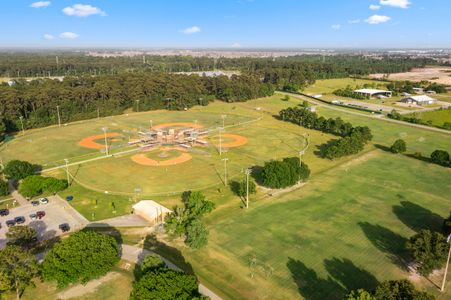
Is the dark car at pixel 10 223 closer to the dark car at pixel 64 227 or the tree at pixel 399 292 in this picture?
the dark car at pixel 64 227

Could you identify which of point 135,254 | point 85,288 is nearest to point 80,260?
point 85,288

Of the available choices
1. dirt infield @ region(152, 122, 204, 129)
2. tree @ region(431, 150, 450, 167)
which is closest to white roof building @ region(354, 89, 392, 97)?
tree @ region(431, 150, 450, 167)

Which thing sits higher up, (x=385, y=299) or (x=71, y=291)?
(x=385, y=299)

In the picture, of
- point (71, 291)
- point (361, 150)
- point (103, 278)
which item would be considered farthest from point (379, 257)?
point (361, 150)

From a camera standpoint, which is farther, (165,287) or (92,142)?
(92,142)

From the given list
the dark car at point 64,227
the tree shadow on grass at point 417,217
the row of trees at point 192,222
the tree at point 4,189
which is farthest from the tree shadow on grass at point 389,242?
the tree at point 4,189

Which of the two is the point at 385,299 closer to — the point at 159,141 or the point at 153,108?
the point at 159,141

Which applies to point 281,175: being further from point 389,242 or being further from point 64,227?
point 64,227
